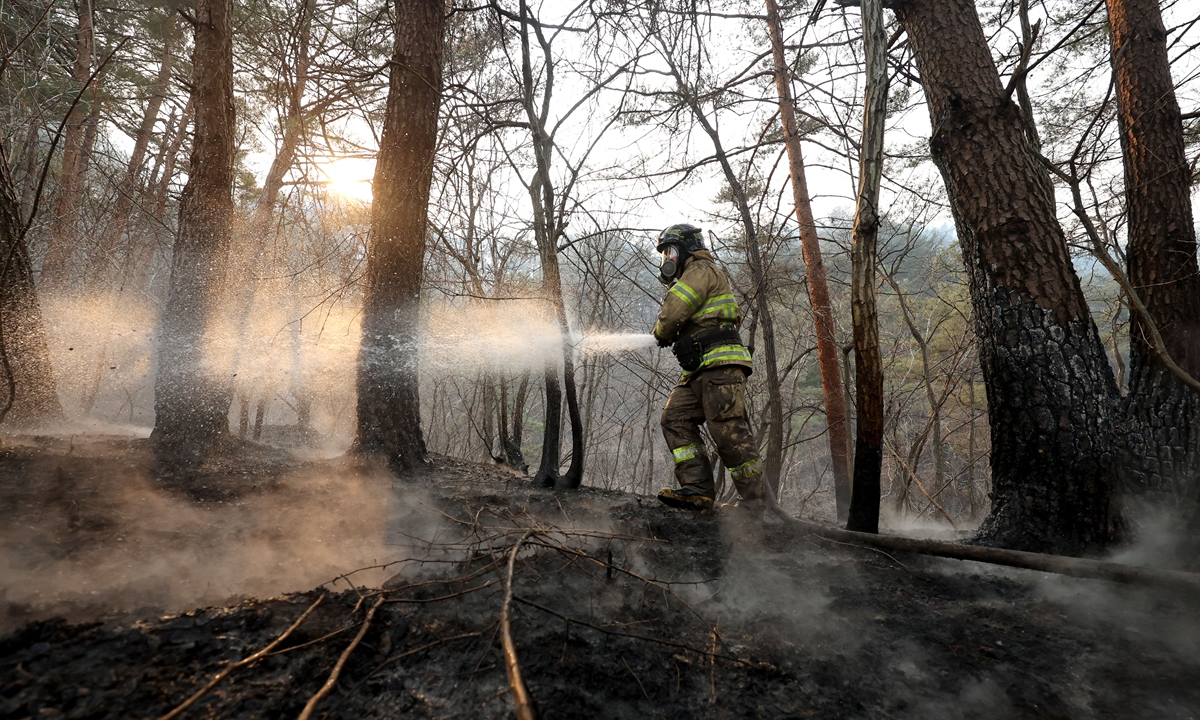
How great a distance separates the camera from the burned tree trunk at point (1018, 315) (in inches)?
105

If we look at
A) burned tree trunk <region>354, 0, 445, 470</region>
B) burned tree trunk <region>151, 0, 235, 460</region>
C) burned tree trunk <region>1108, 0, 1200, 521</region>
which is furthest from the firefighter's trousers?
burned tree trunk <region>151, 0, 235, 460</region>

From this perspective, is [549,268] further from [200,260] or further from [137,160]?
[137,160]

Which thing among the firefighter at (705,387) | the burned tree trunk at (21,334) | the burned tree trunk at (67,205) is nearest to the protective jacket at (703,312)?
the firefighter at (705,387)

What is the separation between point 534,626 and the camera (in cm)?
183

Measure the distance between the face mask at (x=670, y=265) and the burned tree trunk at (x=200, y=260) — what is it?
434 cm

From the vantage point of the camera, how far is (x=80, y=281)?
10617 millimetres

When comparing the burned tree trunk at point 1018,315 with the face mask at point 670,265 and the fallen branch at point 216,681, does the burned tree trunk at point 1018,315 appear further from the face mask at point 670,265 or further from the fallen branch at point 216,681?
the fallen branch at point 216,681

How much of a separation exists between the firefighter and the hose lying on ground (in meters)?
1.04

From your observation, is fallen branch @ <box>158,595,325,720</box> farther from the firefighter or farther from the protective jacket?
the protective jacket

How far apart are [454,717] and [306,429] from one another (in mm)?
14668

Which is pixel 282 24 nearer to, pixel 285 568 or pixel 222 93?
pixel 222 93

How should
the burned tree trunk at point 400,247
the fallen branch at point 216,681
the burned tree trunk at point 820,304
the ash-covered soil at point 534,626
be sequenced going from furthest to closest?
the burned tree trunk at point 820,304 < the burned tree trunk at point 400,247 < the ash-covered soil at point 534,626 < the fallen branch at point 216,681

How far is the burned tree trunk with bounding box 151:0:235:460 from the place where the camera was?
4492 mm

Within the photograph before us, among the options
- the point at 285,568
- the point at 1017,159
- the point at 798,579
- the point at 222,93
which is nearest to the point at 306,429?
the point at 222,93
